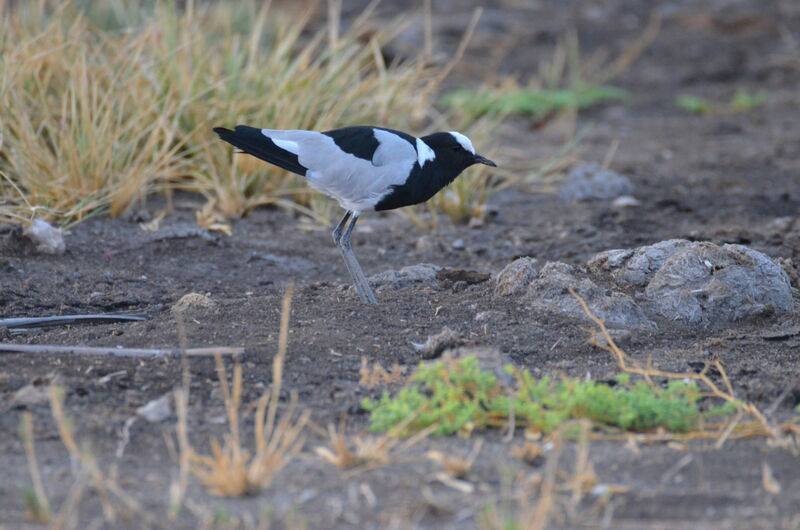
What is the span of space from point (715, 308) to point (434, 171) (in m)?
1.29

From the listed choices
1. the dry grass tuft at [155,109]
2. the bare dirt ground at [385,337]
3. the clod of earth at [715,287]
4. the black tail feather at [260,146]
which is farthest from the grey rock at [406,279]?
the dry grass tuft at [155,109]

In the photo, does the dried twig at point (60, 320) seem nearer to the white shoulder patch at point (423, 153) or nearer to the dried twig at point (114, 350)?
the dried twig at point (114, 350)

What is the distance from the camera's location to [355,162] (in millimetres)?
4344

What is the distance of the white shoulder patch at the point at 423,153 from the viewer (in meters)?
4.42

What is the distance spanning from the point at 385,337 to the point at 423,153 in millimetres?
938

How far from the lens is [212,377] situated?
3.43 m

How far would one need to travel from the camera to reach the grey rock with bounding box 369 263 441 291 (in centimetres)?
461

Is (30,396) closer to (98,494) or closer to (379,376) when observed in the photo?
(98,494)

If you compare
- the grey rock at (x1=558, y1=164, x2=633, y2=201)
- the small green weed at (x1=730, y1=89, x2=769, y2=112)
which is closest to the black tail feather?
the grey rock at (x1=558, y1=164, x2=633, y2=201)

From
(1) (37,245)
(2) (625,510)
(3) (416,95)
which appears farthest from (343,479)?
(3) (416,95)

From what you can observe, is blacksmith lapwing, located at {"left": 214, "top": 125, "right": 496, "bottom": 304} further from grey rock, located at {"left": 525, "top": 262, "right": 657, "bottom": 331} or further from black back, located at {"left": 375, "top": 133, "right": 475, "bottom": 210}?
grey rock, located at {"left": 525, "top": 262, "right": 657, "bottom": 331}

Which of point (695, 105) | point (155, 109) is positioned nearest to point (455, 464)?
point (155, 109)

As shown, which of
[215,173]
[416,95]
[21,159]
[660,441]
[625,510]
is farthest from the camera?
[416,95]

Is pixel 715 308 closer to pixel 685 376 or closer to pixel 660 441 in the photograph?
pixel 685 376
